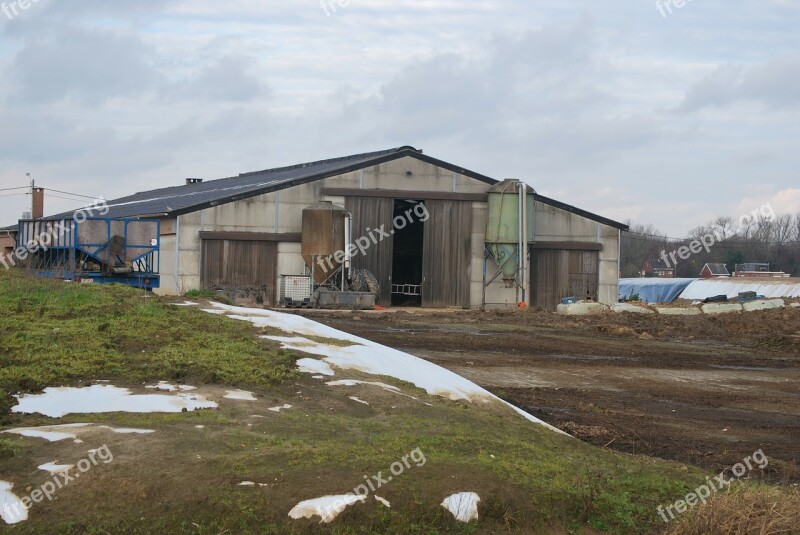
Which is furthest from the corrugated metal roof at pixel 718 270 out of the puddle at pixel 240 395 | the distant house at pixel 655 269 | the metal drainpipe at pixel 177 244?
the puddle at pixel 240 395

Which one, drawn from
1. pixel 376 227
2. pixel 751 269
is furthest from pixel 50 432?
pixel 751 269

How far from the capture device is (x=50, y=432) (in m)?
7.61

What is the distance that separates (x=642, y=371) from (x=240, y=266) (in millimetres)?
21012

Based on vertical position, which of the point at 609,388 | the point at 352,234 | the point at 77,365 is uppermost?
the point at 352,234

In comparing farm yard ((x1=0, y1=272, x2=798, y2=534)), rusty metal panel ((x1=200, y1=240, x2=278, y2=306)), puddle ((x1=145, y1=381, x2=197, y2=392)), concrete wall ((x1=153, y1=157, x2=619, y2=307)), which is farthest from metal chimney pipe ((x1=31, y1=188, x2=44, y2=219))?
puddle ((x1=145, y1=381, x2=197, y2=392))

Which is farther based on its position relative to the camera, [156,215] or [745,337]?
[156,215]

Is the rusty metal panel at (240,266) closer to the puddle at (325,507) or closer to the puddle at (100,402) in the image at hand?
the puddle at (100,402)

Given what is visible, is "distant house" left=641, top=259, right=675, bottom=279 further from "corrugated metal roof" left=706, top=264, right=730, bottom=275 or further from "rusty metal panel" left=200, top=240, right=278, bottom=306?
"rusty metal panel" left=200, top=240, right=278, bottom=306

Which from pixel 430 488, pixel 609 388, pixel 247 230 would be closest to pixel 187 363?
pixel 430 488

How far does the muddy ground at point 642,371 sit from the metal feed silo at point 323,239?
4.57m

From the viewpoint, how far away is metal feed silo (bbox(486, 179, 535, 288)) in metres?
39.4

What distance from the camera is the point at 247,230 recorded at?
121 ft

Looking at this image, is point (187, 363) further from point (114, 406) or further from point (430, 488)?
point (430, 488)

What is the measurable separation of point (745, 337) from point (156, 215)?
22.6m
